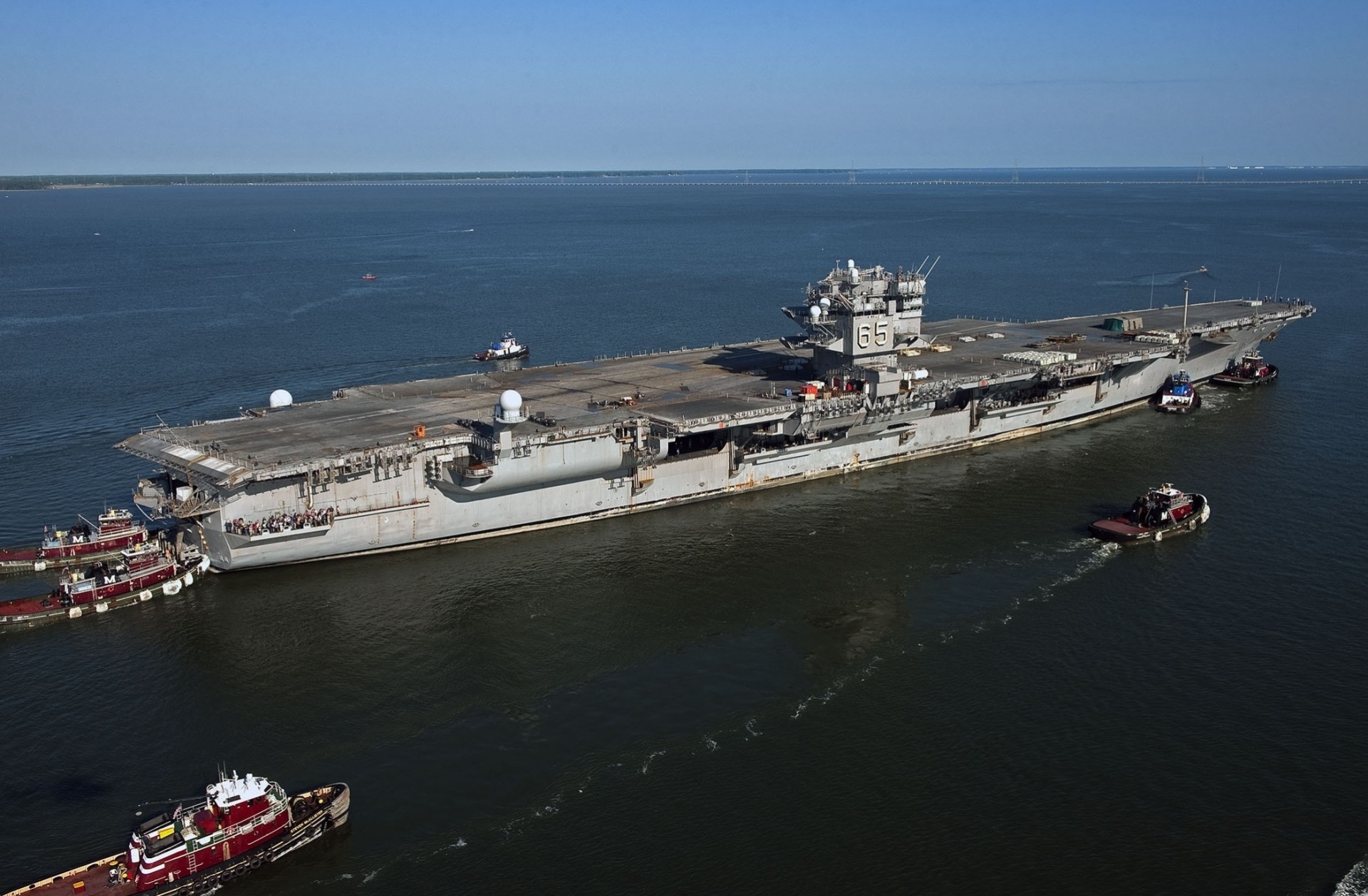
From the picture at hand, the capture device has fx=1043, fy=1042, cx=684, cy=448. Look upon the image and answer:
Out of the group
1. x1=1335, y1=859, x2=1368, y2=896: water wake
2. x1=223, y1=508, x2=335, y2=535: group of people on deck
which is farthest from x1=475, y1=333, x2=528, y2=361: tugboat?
x1=1335, y1=859, x2=1368, y2=896: water wake

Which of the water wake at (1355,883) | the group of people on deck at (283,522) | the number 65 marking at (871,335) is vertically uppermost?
the number 65 marking at (871,335)

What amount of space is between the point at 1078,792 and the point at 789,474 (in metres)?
25.0

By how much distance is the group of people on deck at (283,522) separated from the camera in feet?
122

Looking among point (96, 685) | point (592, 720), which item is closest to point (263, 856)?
point (592, 720)

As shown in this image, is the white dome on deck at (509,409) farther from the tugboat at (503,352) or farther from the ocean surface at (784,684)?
the tugboat at (503,352)

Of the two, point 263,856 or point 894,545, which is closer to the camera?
point 263,856

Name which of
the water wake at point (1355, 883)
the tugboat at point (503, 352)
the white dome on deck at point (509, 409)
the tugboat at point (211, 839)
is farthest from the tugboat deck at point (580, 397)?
the water wake at point (1355, 883)

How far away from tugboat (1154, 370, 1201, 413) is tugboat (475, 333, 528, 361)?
139 feet

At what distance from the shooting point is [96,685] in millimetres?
31031

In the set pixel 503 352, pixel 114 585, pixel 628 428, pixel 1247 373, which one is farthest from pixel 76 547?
pixel 1247 373

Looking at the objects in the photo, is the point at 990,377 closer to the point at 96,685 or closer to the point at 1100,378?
the point at 1100,378

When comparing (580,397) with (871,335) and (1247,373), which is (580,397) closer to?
(871,335)

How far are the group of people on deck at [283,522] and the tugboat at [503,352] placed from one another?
3561 centimetres

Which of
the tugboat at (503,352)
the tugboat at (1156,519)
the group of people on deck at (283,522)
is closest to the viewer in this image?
the group of people on deck at (283,522)
